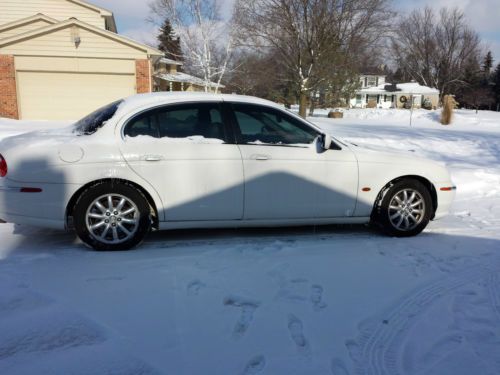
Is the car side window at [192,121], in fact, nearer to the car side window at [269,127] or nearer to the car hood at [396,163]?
the car side window at [269,127]

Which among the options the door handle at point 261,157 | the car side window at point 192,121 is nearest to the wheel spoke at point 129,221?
the car side window at point 192,121

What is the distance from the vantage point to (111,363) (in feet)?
8.61

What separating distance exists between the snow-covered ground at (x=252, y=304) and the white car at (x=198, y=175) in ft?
0.97

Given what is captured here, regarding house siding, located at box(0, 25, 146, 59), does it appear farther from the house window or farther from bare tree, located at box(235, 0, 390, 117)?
the house window

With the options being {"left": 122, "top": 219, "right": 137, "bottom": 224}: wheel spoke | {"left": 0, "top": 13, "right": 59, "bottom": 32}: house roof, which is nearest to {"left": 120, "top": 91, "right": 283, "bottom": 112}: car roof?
{"left": 122, "top": 219, "right": 137, "bottom": 224}: wheel spoke

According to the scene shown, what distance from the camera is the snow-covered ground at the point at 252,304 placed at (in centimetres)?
271

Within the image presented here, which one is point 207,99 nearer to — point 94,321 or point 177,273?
point 177,273

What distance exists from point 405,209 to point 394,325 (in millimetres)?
2189

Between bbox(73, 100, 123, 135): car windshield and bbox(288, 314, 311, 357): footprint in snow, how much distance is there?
104 inches

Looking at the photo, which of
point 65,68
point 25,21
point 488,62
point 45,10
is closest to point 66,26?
point 65,68

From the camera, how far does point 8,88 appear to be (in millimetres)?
18094

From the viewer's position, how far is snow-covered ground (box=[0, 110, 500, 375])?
271 centimetres

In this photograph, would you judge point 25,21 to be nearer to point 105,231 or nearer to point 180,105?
point 180,105

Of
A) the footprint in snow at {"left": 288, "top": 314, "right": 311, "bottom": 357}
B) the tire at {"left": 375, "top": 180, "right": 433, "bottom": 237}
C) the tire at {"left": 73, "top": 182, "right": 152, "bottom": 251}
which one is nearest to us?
the footprint in snow at {"left": 288, "top": 314, "right": 311, "bottom": 357}
